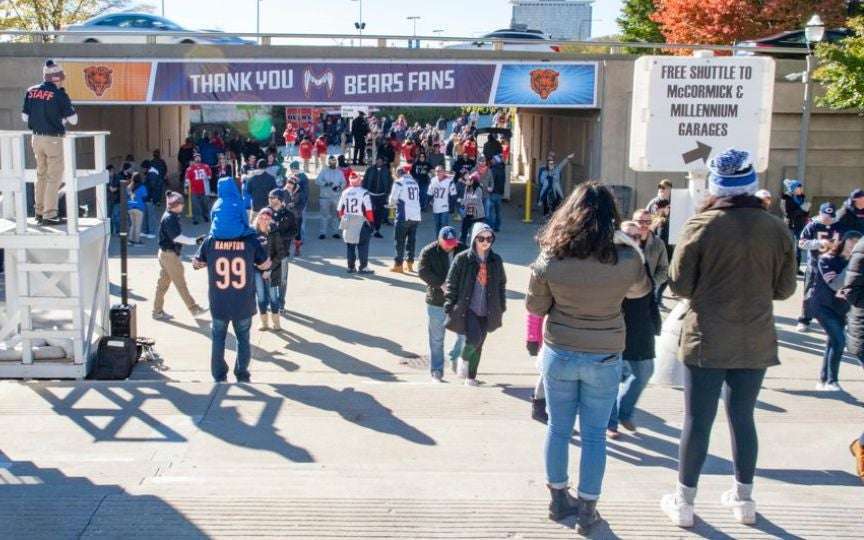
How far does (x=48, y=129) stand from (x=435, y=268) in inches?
157

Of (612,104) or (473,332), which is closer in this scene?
(473,332)

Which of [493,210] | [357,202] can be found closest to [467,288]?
[357,202]

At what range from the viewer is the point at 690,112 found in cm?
779

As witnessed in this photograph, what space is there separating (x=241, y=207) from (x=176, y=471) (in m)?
3.22

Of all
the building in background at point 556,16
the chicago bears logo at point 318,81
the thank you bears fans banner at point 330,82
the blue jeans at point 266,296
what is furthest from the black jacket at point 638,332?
the building in background at point 556,16

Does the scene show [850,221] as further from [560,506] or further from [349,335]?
[560,506]

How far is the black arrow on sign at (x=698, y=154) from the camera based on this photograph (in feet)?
25.6

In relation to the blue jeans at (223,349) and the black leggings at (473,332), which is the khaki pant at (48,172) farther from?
the black leggings at (473,332)

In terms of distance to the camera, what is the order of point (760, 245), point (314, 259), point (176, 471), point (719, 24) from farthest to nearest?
point (719, 24) → point (314, 259) → point (176, 471) → point (760, 245)

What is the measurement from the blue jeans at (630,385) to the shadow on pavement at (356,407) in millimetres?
1330

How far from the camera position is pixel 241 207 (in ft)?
26.6

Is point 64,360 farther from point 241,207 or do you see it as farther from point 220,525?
point 220,525

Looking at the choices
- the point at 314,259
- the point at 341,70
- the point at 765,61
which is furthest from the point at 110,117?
the point at 765,61

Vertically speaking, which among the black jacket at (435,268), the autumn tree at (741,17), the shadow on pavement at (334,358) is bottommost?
the shadow on pavement at (334,358)
